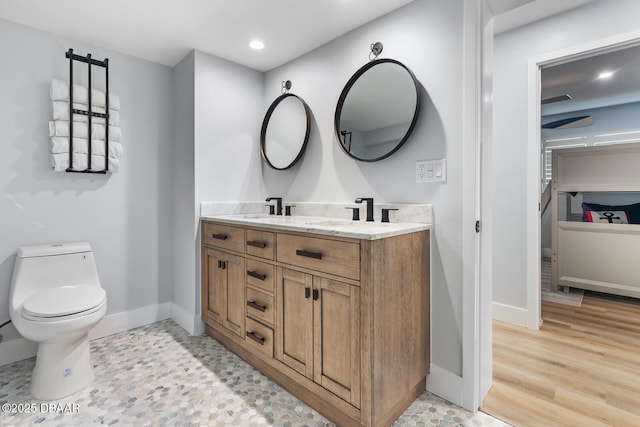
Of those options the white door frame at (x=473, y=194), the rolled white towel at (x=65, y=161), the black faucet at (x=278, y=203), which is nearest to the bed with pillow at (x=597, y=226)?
the white door frame at (x=473, y=194)

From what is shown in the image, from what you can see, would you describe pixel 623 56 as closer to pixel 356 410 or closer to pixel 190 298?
pixel 356 410

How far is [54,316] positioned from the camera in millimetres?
1598

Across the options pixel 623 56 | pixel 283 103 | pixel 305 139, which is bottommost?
pixel 305 139

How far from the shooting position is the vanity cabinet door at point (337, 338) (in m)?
1.34

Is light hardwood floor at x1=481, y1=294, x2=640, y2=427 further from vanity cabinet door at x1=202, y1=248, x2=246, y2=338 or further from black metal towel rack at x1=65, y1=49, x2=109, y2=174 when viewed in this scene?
black metal towel rack at x1=65, y1=49, x2=109, y2=174

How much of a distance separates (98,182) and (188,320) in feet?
4.22

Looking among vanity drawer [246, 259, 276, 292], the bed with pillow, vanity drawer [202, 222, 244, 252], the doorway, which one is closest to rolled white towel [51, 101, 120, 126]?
vanity drawer [202, 222, 244, 252]

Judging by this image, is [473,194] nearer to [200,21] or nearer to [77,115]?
[200,21]

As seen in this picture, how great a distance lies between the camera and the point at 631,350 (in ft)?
6.93

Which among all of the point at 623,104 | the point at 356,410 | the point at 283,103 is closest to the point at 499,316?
the point at 356,410

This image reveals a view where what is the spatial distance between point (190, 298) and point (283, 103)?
5.88ft

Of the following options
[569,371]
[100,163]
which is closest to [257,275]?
[100,163]

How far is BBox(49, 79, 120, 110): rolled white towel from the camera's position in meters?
2.12

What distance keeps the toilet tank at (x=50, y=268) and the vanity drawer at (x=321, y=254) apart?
148cm
